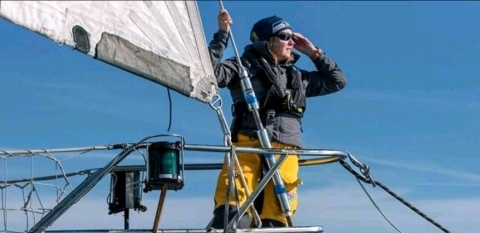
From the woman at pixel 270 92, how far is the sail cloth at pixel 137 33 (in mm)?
713

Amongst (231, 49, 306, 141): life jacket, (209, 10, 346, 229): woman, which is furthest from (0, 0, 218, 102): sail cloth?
(231, 49, 306, 141): life jacket

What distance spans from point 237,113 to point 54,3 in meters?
1.94

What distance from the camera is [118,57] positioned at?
5.33 meters

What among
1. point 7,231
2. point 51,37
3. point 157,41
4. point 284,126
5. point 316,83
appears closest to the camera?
point 51,37

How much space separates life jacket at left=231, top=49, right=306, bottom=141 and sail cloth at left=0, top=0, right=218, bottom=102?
89cm

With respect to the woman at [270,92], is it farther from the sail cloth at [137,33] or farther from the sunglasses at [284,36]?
the sail cloth at [137,33]

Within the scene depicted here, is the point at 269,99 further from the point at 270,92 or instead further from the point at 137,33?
the point at 137,33

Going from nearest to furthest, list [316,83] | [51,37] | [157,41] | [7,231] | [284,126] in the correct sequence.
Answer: [51,37]
[157,41]
[7,231]
[284,126]
[316,83]

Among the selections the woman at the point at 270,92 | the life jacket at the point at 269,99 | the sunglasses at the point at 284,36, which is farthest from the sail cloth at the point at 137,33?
the sunglasses at the point at 284,36

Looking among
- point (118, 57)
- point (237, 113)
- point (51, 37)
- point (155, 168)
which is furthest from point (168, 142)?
point (237, 113)

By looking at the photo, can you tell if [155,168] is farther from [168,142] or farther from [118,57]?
[118,57]

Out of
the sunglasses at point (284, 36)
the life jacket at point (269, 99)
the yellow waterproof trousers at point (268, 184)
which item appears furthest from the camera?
the sunglasses at point (284, 36)

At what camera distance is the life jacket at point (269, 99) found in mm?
6555

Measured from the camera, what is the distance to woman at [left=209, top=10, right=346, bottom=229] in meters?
6.33
